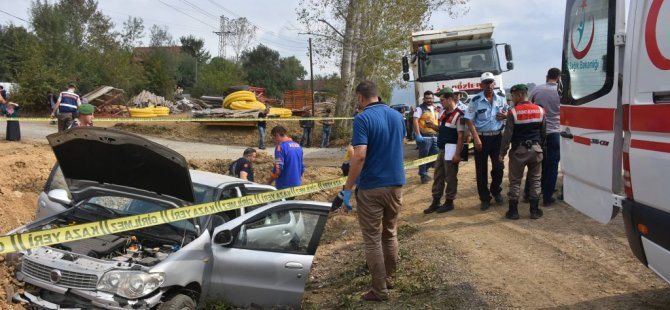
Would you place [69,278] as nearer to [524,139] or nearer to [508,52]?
[524,139]

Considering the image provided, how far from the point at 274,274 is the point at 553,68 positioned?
5.21 meters

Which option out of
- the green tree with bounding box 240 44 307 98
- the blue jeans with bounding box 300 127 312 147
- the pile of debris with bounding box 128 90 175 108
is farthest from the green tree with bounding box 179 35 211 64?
the blue jeans with bounding box 300 127 312 147

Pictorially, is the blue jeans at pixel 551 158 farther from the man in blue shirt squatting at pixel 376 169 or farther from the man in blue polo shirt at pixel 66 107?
the man in blue polo shirt at pixel 66 107

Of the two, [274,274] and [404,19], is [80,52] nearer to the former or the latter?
[404,19]

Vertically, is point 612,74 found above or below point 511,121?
above

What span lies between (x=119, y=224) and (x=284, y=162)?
3.42 metres

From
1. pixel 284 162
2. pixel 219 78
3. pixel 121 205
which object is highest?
pixel 219 78

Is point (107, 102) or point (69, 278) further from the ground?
point (107, 102)

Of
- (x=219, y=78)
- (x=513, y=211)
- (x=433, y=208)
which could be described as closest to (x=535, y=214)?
(x=513, y=211)

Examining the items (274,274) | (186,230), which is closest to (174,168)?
(186,230)

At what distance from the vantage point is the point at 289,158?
25.2 ft

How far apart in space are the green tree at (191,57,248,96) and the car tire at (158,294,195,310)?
50474 mm

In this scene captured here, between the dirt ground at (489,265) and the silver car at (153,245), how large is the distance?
1.94 feet

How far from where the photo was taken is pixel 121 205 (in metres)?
5.34
